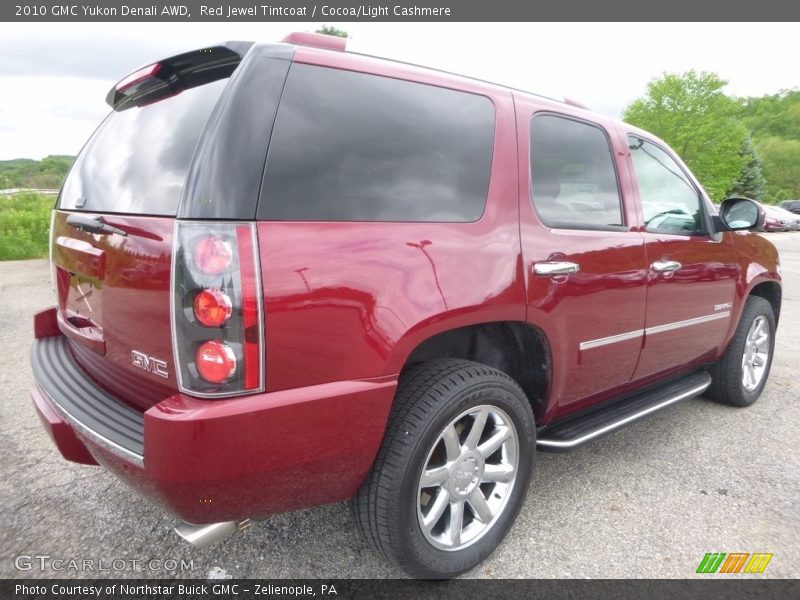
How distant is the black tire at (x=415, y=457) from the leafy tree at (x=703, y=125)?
37.0 metres

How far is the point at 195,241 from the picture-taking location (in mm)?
1528

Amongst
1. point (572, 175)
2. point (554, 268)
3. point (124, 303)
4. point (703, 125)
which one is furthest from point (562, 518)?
point (703, 125)

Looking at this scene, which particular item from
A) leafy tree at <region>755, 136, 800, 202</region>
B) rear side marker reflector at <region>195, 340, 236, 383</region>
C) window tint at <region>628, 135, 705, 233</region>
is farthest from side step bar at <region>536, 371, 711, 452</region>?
leafy tree at <region>755, 136, 800, 202</region>

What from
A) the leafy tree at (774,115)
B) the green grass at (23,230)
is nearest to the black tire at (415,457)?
the green grass at (23,230)

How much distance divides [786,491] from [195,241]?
10.1 feet

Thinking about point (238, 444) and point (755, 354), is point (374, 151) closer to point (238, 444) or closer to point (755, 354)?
point (238, 444)

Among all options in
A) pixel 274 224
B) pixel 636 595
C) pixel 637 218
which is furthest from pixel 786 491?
pixel 274 224

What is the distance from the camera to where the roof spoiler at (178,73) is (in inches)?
70.2

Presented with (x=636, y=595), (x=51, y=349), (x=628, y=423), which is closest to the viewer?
(x=636, y=595)

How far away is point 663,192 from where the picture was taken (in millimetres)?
→ 3160

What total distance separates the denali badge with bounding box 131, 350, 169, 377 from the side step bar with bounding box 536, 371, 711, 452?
157 cm

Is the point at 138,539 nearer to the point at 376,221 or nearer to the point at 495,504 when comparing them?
the point at 495,504

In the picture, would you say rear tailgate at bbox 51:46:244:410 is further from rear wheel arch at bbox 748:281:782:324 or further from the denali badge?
rear wheel arch at bbox 748:281:782:324

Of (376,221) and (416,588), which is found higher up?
(376,221)
